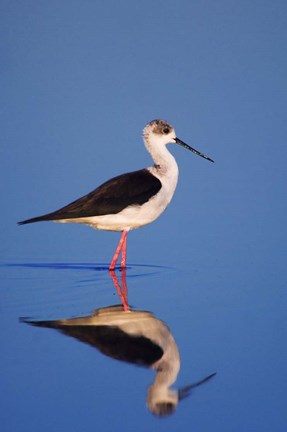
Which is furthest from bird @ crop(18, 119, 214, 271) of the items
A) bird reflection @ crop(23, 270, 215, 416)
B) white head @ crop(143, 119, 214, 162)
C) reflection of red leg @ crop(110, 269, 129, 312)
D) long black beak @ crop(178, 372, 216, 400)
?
long black beak @ crop(178, 372, 216, 400)

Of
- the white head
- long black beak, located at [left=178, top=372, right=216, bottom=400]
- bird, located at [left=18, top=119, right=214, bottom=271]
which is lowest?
long black beak, located at [left=178, top=372, right=216, bottom=400]

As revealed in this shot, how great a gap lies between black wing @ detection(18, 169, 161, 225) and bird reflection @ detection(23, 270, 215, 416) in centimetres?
185

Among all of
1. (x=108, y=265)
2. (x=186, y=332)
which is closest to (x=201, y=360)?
(x=186, y=332)

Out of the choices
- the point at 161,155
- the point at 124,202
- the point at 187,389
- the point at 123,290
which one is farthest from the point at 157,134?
the point at 187,389

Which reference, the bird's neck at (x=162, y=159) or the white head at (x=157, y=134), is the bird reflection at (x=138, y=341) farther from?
the white head at (x=157, y=134)

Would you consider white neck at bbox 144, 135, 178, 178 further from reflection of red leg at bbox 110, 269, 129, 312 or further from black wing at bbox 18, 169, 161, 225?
reflection of red leg at bbox 110, 269, 129, 312

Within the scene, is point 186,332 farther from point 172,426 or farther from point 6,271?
point 6,271

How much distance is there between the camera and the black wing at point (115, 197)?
8.12 metres

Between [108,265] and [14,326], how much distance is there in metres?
3.19

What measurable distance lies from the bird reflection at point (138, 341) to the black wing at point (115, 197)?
185 centimetres

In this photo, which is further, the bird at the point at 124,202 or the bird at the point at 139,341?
the bird at the point at 124,202

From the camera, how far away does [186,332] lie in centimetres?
565

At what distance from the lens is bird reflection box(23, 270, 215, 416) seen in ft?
14.2

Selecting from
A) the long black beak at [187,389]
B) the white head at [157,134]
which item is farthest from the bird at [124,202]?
the long black beak at [187,389]
